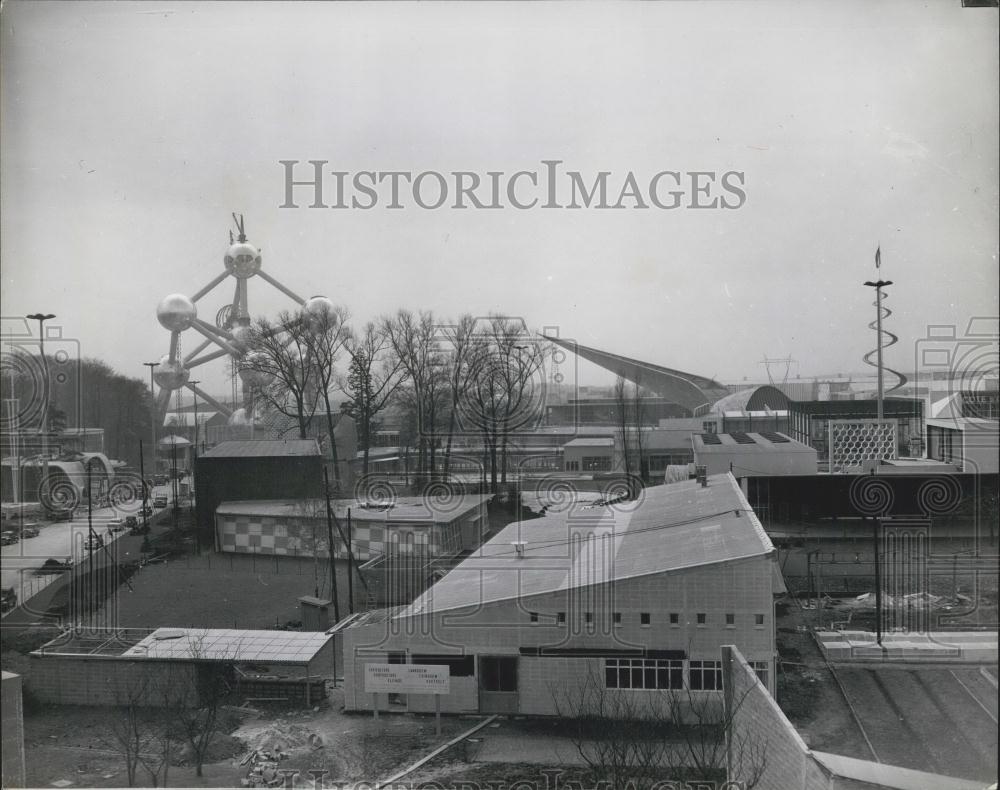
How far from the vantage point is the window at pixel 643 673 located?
7.69 ft

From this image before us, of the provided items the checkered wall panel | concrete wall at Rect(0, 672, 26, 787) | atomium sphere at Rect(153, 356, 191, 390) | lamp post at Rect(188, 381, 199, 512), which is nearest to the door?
the checkered wall panel

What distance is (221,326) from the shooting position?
2555 millimetres

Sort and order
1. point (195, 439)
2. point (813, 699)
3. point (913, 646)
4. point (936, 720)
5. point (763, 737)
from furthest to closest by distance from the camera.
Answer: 1. point (195, 439)
2. point (913, 646)
3. point (813, 699)
4. point (936, 720)
5. point (763, 737)

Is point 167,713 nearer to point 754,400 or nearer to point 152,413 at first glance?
point 152,413

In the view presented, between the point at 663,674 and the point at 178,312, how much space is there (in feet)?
7.73

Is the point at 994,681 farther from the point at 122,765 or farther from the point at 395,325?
the point at 122,765

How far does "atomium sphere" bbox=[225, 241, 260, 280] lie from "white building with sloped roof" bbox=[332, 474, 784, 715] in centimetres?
146

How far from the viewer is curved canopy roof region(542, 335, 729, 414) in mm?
2527

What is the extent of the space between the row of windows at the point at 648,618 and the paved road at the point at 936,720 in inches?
22.2

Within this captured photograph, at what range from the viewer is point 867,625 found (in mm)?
2684

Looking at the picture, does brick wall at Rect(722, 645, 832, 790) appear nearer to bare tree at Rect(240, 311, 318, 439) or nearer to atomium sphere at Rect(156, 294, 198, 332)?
bare tree at Rect(240, 311, 318, 439)

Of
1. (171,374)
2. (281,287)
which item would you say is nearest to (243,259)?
(281,287)

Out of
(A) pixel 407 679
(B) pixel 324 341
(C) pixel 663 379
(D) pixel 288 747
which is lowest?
(D) pixel 288 747

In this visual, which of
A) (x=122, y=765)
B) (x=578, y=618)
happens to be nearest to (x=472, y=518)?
(x=578, y=618)
